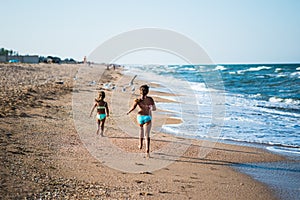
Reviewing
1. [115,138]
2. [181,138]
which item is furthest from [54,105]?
[181,138]

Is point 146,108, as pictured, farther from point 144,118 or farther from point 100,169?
point 100,169

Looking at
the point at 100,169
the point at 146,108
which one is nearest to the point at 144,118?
the point at 146,108

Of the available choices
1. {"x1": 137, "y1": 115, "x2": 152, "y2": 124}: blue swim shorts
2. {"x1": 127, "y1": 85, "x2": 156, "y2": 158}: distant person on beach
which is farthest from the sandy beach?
{"x1": 137, "y1": 115, "x2": 152, "y2": 124}: blue swim shorts

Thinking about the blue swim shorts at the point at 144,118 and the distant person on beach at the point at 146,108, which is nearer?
the distant person on beach at the point at 146,108

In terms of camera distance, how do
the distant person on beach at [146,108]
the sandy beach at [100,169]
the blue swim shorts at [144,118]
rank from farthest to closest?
the blue swim shorts at [144,118], the distant person on beach at [146,108], the sandy beach at [100,169]

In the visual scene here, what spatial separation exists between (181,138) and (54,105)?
18.9 feet

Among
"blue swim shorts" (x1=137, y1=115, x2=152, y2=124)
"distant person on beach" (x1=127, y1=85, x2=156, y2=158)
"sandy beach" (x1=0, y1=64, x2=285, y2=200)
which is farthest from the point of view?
"blue swim shorts" (x1=137, y1=115, x2=152, y2=124)

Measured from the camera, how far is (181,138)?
9.06 meters

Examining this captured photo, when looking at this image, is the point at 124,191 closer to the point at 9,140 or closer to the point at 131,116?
the point at 9,140

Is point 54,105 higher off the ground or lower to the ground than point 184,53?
lower

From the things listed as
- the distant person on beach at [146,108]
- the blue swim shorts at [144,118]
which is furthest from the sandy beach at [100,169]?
the blue swim shorts at [144,118]

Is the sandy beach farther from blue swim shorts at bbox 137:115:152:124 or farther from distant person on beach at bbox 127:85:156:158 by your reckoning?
blue swim shorts at bbox 137:115:152:124

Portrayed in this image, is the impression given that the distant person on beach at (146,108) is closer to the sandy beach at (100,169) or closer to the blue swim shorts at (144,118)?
the blue swim shorts at (144,118)

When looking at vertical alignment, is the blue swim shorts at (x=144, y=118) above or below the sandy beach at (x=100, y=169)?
above
